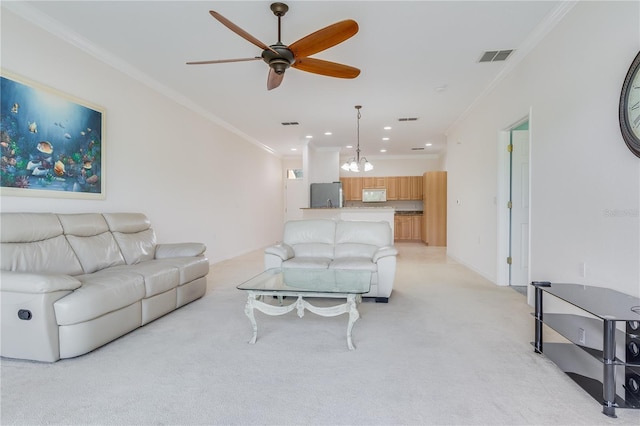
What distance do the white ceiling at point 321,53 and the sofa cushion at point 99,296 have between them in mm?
2250

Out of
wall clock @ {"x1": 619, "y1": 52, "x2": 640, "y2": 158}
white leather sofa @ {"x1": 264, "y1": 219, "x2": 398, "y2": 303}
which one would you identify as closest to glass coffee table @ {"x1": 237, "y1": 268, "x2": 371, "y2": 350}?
white leather sofa @ {"x1": 264, "y1": 219, "x2": 398, "y2": 303}

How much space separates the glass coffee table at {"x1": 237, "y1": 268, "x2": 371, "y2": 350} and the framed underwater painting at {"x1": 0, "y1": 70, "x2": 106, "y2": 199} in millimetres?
2062

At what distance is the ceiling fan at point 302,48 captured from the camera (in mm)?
2162

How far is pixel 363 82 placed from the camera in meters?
4.26

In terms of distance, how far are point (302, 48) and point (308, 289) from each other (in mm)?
1850

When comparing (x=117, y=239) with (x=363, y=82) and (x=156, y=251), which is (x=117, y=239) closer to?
(x=156, y=251)

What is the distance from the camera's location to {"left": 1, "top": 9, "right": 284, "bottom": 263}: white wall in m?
2.88

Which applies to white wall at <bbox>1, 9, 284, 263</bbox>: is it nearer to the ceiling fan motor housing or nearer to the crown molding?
the ceiling fan motor housing

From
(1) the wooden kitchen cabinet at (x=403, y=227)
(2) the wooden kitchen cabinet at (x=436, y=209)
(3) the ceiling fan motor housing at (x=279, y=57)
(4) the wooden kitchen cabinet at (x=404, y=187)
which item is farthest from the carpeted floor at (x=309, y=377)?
(4) the wooden kitchen cabinet at (x=404, y=187)

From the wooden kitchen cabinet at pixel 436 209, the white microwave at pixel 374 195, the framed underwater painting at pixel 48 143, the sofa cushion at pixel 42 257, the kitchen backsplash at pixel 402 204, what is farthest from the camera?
the kitchen backsplash at pixel 402 204

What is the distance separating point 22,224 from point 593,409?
394 centimetres

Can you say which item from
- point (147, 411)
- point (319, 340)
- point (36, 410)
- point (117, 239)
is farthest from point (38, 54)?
point (319, 340)

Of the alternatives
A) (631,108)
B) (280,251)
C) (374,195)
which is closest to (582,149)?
(631,108)

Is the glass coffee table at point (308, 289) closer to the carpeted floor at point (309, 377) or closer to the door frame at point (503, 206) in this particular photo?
the carpeted floor at point (309, 377)
